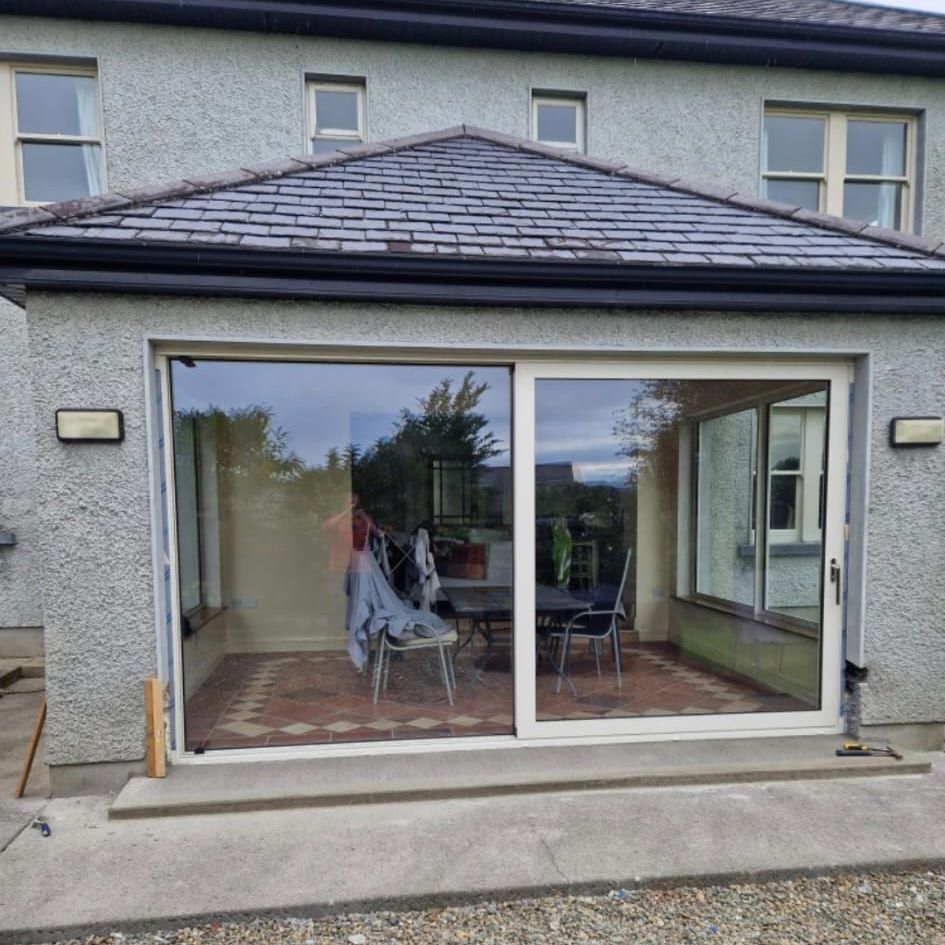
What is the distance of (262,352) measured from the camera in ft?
12.1

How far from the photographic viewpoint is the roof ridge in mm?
3602

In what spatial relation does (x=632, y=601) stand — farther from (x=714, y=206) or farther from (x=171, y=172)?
(x=171, y=172)

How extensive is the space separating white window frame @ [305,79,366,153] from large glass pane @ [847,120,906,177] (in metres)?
5.81

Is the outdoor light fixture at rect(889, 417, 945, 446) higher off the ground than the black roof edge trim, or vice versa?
the black roof edge trim

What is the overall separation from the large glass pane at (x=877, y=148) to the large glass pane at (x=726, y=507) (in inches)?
167

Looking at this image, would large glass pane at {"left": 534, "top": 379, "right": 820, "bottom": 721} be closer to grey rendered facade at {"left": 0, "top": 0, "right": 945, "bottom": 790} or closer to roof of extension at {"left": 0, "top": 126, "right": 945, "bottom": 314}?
grey rendered facade at {"left": 0, "top": 0, "right": 945, "bottom": 790}

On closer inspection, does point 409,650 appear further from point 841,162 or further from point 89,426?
point 841,162

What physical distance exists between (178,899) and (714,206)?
5429mm

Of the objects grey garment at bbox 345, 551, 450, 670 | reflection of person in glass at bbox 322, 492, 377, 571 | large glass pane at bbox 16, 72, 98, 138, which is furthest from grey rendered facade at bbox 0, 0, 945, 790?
large glass pane at bbox 16, 72, 98, 138

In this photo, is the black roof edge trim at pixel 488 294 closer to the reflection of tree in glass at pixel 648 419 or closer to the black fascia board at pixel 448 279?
the black fascia board at pixel 448 279

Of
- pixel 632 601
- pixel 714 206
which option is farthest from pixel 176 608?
pixel 714 206

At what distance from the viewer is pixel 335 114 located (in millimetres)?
6836

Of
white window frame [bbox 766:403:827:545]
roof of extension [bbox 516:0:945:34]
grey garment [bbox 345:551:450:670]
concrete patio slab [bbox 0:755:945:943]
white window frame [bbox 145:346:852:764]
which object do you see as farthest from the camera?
roof of extension [bbox 516:0:945:34]

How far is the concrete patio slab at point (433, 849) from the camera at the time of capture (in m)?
2.64
